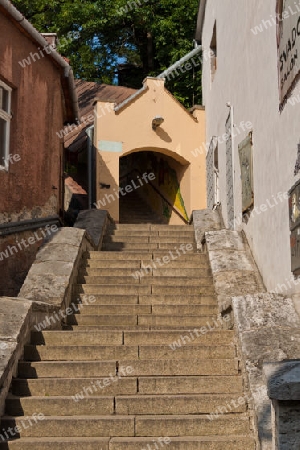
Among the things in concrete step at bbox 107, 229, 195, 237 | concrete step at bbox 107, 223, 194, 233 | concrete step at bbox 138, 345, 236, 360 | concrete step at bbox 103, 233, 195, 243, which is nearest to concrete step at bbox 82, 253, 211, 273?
concrete step at bbox 103, 233, 195, 243

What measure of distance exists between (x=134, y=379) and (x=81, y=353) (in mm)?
788

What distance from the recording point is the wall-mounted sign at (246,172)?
8.55 metres

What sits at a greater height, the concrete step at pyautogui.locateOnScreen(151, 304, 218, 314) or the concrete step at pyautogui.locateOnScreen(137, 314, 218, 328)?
the concrete step at pyautogui.locateOnScreen(151, 304, 218, 314)

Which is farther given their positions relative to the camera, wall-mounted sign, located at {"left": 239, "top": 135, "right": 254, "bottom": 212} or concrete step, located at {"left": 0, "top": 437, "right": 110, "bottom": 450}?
wall-mounted sign, located at {"left": 239, "top": 135, "right": 254, "bottom": 212}

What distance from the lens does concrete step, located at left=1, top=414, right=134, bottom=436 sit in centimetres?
499

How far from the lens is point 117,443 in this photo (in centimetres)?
477

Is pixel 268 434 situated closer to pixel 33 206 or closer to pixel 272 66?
pixel 272 66

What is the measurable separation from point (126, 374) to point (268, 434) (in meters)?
1.87

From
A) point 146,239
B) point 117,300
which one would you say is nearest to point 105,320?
point 117,300

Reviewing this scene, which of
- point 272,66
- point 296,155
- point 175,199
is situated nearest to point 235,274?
point 296,155

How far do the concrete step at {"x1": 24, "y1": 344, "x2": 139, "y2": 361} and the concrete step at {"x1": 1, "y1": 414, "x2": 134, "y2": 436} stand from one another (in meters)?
1.02

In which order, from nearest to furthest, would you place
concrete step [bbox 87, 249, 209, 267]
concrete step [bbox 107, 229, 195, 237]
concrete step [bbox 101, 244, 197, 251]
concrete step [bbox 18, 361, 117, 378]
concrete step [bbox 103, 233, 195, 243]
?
concrete step [bbox 18, 361, 117, 378] < concrete step [bbox 87, 249, 209, 267] < concrete step [bbox 101, 244, 197, 251] < concrete step [bbox 103, 233, 195, 243] < concrete step [bbox 107, 229, 195, 237]

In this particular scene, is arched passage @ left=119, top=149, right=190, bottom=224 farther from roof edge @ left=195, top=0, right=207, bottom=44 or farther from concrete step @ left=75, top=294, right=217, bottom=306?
concrete step @ left=75, top=294, right=217, bottom=306

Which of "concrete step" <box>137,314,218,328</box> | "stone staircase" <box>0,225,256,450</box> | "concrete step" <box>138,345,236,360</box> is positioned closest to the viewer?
"stone staircase" <box>0,225,256,450</box>
